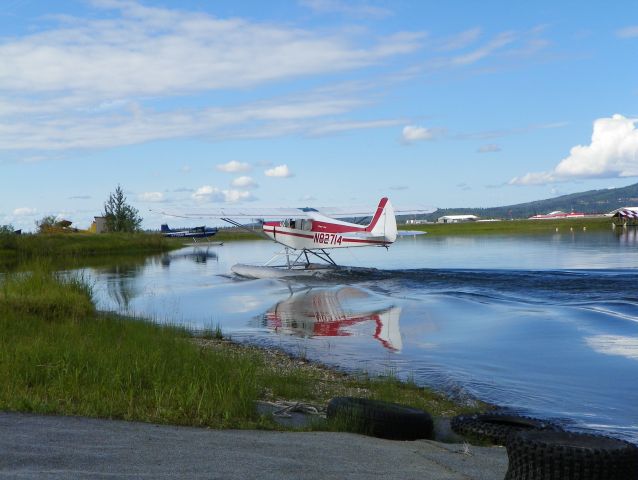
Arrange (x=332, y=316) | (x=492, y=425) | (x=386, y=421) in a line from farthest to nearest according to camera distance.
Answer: (x=332, y=316), (x=492, y=425), (x=386, y=421)

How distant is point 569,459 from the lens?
15.2 ft

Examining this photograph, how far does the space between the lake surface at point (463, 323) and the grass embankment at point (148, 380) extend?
123 cm

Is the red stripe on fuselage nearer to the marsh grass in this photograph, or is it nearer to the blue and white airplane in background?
the marsh grass

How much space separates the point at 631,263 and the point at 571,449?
2753 centimetres

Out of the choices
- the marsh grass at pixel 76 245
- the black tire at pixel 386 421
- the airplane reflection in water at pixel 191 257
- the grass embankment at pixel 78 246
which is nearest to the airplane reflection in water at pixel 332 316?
the black tire at pixel 386 421

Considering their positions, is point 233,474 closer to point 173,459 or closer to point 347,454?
point 173,459

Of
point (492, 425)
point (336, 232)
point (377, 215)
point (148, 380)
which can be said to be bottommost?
point (492, 425)

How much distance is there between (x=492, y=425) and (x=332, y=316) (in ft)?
36.8

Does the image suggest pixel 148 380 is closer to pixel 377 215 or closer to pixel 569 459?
pixel 569 459

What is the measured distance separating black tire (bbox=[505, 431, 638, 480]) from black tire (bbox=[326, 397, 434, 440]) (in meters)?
2.07

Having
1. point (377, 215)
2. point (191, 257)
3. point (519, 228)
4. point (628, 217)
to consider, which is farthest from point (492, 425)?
point (628, 217)

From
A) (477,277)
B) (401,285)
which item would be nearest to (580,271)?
(477,277)

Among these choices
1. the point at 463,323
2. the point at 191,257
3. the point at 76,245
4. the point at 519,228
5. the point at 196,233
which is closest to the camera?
the point at 463,323

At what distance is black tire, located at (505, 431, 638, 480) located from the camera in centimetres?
461
